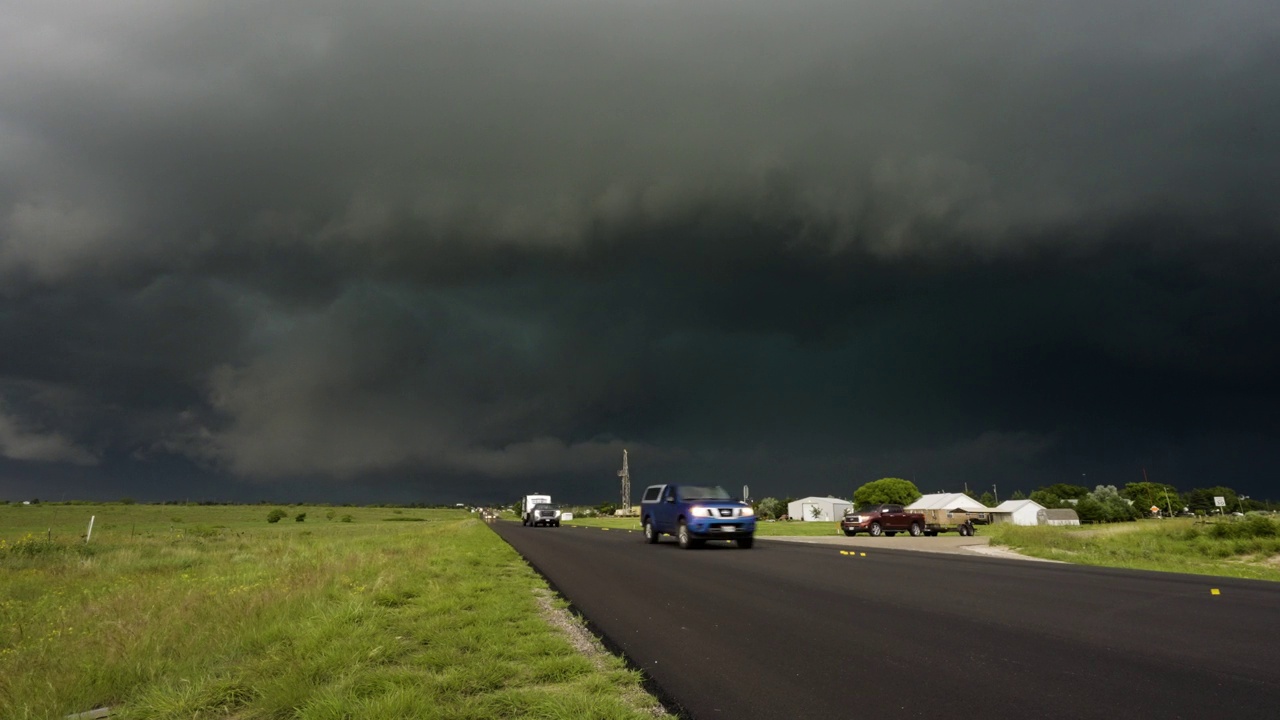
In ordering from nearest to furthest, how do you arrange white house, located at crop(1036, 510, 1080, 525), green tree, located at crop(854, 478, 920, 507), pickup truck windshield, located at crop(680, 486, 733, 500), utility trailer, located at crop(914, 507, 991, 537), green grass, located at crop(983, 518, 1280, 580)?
green grass, located at crop(983, 518, 1280, 580), pickup truck windshield, located at crop(680, 486, 733, 500), utility trailer, located at crop(914, 507, 991, 537), white house, located at crop(1036, 510, 1080, 525), green tree, located at crop(854, 478, 920, 507)

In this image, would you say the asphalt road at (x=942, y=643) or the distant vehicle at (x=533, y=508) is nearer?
the asphalt road at (x=942, y=643)

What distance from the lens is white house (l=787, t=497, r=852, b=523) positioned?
12644 centimetres

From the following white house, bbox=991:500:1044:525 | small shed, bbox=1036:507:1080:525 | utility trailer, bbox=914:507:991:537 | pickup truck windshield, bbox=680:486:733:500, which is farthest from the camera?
small shed, bbox=1036:507:1080:525

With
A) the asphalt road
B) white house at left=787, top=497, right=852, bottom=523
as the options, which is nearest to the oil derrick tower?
white house at left=787, top=497, right=852, bottom=523

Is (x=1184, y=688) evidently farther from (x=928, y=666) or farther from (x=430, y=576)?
(x=430, y=576)

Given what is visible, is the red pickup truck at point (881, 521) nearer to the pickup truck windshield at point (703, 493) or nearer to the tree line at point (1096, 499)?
the pickup truck windshield at point (703, 493)

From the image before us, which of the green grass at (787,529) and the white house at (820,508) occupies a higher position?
the white house at (820,508)

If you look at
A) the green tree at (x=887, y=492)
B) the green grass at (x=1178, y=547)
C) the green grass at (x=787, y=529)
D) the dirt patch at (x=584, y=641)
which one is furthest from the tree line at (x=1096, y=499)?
the dirt patch at (x=584, y=641)

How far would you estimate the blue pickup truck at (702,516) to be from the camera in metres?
22.0

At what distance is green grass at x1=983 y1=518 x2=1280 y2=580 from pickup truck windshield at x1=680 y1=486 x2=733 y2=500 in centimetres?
1152

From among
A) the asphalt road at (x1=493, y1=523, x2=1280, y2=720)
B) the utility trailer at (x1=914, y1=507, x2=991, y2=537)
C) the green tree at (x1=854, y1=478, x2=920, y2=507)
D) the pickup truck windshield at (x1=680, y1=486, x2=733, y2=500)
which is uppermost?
the green tree at (x1=854, y1=478, x2=920, y2=507)

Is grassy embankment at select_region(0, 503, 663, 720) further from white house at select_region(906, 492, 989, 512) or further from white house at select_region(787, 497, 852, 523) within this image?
white house at select_region(787, 497, 852, 523)

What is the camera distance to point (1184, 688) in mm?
5281

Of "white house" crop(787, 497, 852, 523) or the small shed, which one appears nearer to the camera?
the small shed
